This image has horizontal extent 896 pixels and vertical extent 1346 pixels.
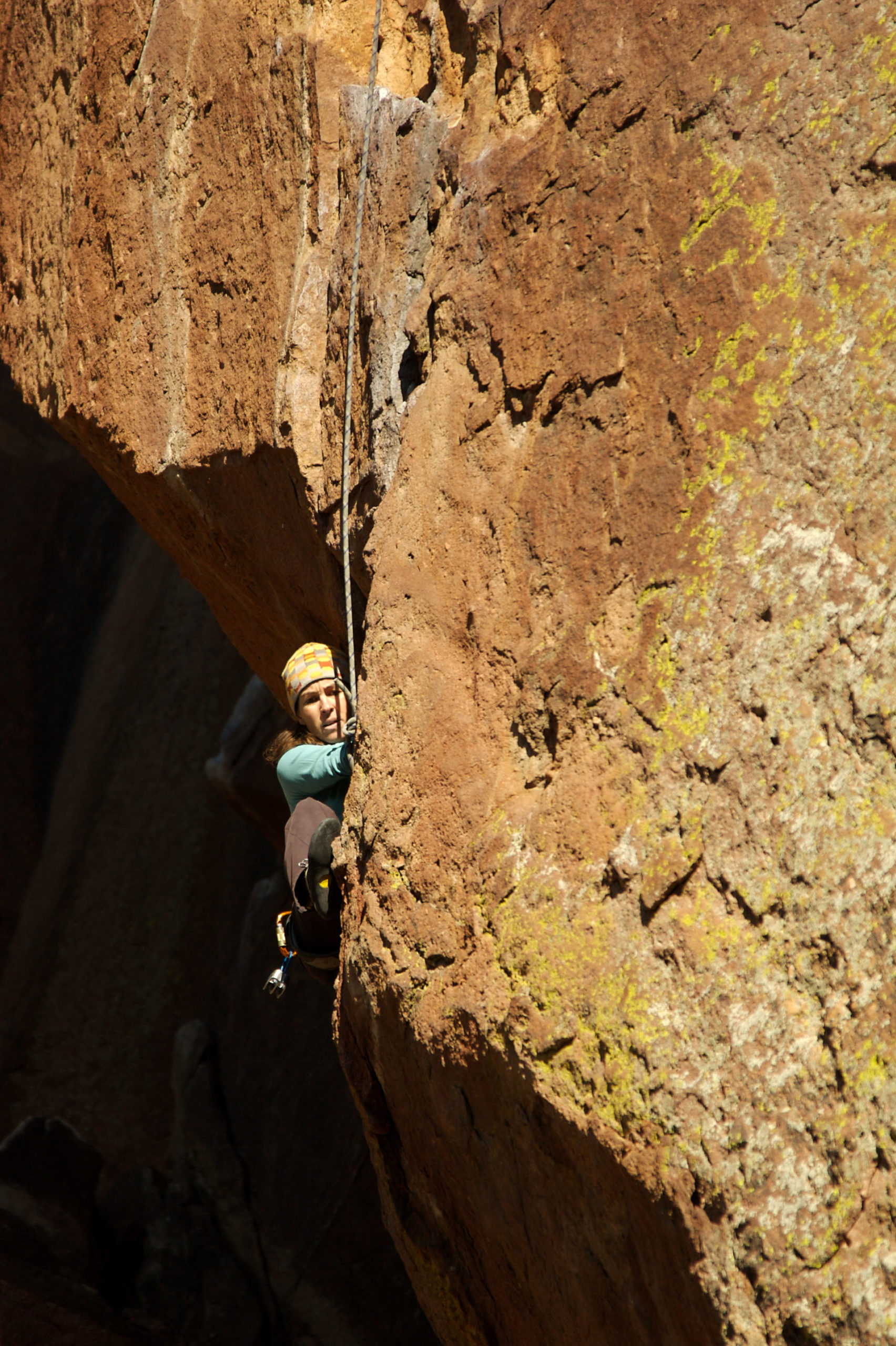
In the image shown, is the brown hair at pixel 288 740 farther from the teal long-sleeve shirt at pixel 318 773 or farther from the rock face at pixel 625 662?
the rock face at pixel 625 662

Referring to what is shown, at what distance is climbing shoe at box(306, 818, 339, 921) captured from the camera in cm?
212

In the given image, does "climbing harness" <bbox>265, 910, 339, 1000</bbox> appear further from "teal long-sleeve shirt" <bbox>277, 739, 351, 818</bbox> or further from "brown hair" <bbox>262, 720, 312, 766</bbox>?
"brown hair" <bbox>262, 720, 312, 766</bbox>

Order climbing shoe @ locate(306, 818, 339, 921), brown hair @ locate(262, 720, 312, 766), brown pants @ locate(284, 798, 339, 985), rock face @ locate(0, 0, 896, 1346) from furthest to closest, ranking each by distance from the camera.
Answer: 1. brown hair @ locate(262, 720, 312, 766)
2. brown pants @ locate(284, 798, 339, 985)
3. climbing shoe @ locate(306, 818, 339, 921)
4. rock face @ locate(0, 0, 896, 1346)

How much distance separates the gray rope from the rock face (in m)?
0.04

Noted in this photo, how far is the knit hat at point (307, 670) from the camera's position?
7.52ft

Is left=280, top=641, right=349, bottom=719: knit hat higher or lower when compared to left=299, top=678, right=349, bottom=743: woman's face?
higher

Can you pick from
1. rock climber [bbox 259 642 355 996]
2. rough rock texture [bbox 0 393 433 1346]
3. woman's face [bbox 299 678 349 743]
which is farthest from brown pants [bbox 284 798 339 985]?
rough rock texture [bbox 0 393 433 1346]

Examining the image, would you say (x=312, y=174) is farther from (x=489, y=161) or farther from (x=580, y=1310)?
(x=580, y=1310)

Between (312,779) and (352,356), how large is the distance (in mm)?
906

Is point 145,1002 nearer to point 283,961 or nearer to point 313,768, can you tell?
point 283,961

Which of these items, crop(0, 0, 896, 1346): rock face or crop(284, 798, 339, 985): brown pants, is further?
crop(284, 798, 339, 985): brown pants

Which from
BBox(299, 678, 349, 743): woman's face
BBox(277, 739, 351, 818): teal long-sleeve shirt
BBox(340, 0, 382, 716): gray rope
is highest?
BBox(340, 0, 382, 716): gray rope

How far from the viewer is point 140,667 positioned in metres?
7.64

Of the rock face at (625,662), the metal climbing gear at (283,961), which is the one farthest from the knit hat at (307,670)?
the metal climbing gear at (283,961)
